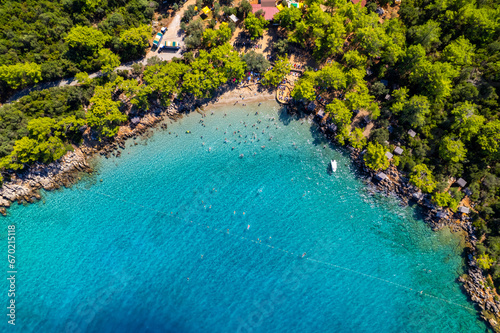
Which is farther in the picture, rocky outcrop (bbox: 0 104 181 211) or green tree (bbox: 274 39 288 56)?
rocky outcrop (bbox: 0 104 181 211)

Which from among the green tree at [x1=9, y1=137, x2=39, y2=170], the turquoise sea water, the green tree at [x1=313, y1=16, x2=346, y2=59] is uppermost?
the green tree at [x1=313, y1=16, x2=346, y2=59]

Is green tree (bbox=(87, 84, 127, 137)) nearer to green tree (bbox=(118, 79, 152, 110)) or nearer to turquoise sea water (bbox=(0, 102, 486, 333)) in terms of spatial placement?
green tree (bbox=(118, 79, 152, 110))

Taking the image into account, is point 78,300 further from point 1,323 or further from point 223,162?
point 223,162

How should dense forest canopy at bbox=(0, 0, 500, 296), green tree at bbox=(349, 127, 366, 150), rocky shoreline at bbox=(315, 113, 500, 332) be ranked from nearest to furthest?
dense forest canopy at bbox=(0, 0, 500, 296) → rocky shoreline at bbox=(315, 113, 500, 332) → green tree at bbox=(349, 127, 366, 150)

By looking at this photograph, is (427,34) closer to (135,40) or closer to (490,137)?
(490,137)

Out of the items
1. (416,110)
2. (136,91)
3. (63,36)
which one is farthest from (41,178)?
(416,110)

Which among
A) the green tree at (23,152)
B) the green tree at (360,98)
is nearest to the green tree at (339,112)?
the green tree at (360,98)

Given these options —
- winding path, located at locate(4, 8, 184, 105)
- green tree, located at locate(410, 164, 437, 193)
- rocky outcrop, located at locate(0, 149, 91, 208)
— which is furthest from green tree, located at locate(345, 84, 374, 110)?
rocky outcrop, located at locate(0, 149, 91, 208)
